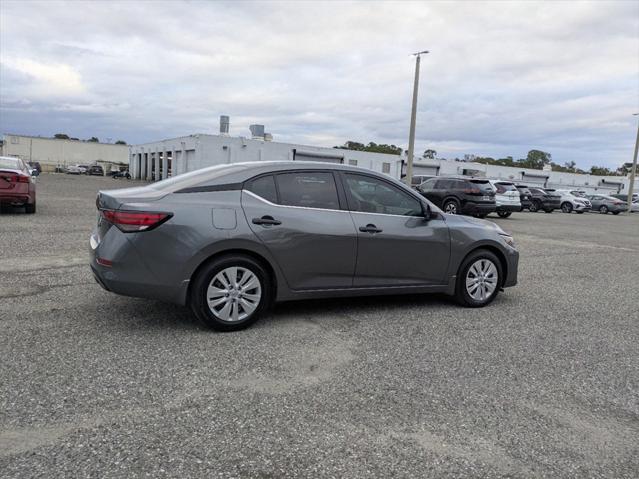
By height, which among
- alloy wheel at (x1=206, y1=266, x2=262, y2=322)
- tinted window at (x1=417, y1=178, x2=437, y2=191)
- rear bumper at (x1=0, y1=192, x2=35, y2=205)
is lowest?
alloy wheel at (x1=206, y1=266, x2=262, y2=322)

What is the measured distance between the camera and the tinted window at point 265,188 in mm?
4926

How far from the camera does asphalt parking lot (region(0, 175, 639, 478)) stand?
9.14ft

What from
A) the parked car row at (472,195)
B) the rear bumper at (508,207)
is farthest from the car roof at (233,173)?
the rear bumper at (508,207)

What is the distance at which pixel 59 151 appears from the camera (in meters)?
90.4

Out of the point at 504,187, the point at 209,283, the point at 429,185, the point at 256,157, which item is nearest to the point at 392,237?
the point at 209,283

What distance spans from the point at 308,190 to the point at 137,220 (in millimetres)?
1656

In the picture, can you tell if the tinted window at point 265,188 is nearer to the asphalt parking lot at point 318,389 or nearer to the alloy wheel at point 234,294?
the alloy wheel at point 234,294

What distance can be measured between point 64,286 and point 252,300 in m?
2.77

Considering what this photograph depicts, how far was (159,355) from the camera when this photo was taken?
4.12 m

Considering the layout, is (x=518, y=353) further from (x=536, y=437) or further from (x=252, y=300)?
(x=252, y=300)

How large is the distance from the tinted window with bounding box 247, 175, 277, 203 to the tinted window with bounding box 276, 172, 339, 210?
7cm

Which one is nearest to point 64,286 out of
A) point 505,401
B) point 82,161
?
point 505,401

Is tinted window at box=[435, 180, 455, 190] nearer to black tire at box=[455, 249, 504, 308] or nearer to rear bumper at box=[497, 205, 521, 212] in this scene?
rear bumper at box=[497, 205, 521, 212]

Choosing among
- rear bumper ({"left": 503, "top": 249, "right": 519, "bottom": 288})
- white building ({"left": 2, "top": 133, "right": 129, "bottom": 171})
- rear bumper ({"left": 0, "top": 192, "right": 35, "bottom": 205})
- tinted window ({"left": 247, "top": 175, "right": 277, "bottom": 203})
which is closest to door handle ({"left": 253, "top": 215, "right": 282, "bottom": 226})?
tinted window ({"left": 247, "top": 175, "right": 277, "bottom": 203})
